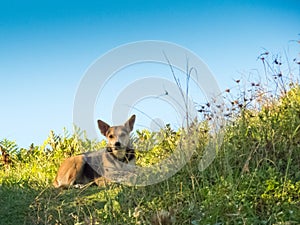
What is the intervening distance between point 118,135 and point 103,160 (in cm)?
53

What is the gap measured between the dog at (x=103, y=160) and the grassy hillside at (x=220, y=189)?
32 cm

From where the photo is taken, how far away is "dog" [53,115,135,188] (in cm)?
732

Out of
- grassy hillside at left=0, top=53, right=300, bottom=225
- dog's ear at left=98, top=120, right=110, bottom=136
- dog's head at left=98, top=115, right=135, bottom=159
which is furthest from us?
dog's ear at left=98, top=120, right=110, bottom=136

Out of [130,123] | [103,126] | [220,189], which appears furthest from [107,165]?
[220,189]

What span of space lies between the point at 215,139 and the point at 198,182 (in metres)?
0.88

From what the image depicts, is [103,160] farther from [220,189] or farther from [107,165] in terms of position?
[220,189]

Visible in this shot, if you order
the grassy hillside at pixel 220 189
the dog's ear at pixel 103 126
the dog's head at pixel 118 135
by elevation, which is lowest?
the grassy hillside at pixel 220 189

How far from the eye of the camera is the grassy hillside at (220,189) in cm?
455

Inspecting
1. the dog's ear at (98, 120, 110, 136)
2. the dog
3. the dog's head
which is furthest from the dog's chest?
the dog's ear at (98, 120, 110, 136)

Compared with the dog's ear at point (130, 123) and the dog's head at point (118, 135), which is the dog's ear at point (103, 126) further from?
the dog's ear at point (130, 123)

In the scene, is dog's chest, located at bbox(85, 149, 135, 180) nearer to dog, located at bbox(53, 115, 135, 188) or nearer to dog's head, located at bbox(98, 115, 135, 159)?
dog, located at bbox(53, 115, 135, 188)

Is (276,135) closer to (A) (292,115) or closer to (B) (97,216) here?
(A) (292,115)

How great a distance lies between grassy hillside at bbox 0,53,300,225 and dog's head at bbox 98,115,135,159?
0.39 metres

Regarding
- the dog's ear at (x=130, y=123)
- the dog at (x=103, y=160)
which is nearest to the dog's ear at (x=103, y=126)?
the dog at (x=103, y=160)
